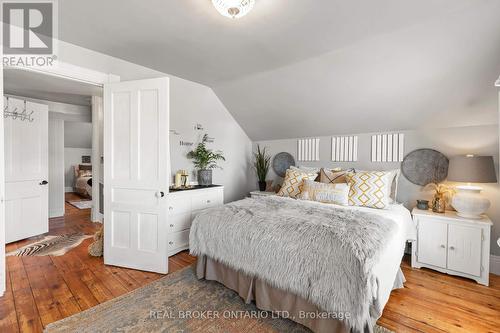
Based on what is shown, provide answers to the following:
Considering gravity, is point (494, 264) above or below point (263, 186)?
below

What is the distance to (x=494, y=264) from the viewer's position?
8.32ft

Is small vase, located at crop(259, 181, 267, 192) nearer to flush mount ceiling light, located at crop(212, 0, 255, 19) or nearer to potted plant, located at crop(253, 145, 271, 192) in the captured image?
potted plant, located at crop(253, 145, 271, 192)

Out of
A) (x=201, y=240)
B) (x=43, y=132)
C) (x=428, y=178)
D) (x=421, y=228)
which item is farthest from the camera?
(x=43, y=132)

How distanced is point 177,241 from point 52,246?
179 centimetres

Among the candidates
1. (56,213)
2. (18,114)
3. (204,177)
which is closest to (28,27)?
(18,114)

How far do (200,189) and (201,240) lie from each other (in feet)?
3.66

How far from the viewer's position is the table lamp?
2.29 metres

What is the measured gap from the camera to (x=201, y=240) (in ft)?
7.11

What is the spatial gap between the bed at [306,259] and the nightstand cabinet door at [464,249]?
67cm

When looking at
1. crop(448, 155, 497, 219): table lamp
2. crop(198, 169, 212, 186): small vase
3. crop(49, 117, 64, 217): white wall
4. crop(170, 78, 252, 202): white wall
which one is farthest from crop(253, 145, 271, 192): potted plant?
crop(49, 117, 64, 217): white wall

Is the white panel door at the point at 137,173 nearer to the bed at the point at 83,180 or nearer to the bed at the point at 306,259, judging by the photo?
the bed at the point at 306,259

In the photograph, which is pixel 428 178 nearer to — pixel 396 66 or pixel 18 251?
pixel 396 66

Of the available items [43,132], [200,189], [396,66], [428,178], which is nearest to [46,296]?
[200,189]

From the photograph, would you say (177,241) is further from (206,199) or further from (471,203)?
(471,203)
